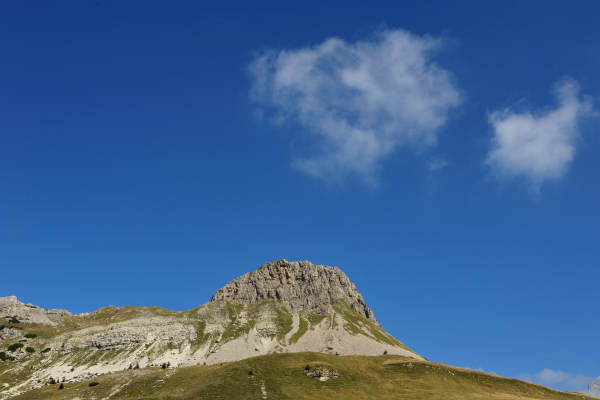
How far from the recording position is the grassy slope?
117 m

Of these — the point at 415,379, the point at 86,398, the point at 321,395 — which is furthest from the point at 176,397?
the point at 415,379

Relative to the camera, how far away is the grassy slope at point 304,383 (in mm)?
117062

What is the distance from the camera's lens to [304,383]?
122500 millimetres

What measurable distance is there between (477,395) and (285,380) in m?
51.6

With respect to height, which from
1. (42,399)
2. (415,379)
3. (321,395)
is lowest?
(42,399)

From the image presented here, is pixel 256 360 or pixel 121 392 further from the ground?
pixel 256 360

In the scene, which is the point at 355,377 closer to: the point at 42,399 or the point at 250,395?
the point at 250,395

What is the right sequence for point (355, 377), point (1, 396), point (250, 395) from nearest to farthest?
point (250, 395) → point (355, 377) → point (1, 396)

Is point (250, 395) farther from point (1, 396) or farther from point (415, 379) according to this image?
point (1, 396)

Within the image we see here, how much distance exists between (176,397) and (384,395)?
53258 mm

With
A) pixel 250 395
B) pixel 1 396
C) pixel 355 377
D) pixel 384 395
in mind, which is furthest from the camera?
pixel 1 396

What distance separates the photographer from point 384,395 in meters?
120

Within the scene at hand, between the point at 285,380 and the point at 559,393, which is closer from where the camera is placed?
the point at 285,380

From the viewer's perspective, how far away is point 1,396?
169m
